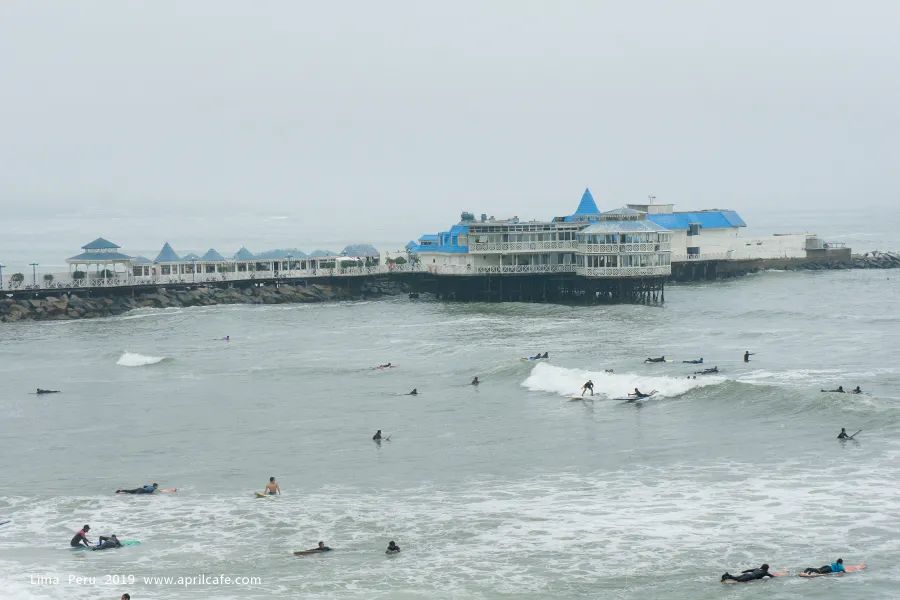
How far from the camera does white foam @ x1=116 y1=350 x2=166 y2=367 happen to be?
225ft

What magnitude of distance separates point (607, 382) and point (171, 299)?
56277 millimetres

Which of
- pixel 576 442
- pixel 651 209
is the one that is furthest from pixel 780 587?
pixel 651 209

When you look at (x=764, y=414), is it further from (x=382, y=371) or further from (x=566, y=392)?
(x=382, y=371)

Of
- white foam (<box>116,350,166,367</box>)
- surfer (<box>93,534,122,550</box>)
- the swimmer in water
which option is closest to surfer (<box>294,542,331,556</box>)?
surfer (<box>93,534,122,550</box>)

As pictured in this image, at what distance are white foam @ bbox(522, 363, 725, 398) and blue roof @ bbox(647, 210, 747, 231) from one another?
67.9m

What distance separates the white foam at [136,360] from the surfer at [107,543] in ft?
117

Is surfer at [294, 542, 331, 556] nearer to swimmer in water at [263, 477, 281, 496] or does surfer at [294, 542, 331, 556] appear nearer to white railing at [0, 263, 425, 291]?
swimmer in water at [263, 477, 281, 496]

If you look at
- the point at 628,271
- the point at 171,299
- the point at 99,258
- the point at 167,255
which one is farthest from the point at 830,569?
the point at 167,255

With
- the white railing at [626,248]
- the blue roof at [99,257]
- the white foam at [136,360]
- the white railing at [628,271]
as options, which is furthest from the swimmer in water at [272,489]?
the blue roof at [99,257]

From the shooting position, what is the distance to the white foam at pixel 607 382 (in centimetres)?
5477

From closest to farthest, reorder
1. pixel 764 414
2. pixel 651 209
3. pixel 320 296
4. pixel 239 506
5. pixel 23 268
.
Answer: pixel 239 506 < pixel 764 414 < pixel 320 296 < pixel 651 209 < pixel 23 268

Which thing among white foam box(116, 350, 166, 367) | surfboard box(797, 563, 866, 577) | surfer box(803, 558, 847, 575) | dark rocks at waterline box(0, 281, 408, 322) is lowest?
surfboard box(797, 563, 866, 577)

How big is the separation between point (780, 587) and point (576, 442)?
16.4 meters

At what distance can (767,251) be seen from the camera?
137500 mm
